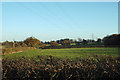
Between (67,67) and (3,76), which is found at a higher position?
(67,67)

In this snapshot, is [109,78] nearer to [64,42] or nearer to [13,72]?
[13,72]

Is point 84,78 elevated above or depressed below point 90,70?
below

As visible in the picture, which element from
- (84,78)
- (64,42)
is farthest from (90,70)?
(64,42)

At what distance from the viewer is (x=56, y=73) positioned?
9.29 feet

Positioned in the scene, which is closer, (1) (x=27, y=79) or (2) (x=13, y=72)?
(1) (x=27, y=79)

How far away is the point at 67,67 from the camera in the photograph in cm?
290

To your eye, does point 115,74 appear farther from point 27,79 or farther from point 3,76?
point 3,76

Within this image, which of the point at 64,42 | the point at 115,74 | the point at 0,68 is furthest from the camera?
the point at 64,42

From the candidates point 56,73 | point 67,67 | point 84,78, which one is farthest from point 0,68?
point 84,78

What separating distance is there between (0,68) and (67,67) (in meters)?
1.86

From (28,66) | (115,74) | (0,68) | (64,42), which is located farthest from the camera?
(64,42)

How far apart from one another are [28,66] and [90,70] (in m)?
1.51

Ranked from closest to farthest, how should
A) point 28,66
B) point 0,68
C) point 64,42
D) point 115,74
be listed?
point 115,74 < point 28,66 < point 0,68 < point 64,42

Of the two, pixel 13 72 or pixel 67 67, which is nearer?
pixel 67 67
